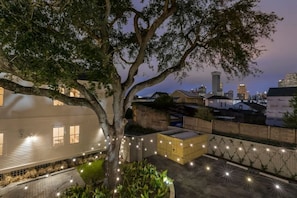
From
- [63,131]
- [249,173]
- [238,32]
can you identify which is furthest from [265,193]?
[63,131]

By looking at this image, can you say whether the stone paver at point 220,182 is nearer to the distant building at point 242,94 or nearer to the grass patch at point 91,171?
the grass patch at point 91,171

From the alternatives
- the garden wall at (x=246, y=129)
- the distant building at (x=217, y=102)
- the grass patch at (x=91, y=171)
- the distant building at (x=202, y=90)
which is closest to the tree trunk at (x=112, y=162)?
the grass patch at (x=91, y=171)

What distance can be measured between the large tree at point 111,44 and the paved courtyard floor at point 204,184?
10.7ft

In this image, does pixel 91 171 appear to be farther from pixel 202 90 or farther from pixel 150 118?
pixel 202 90

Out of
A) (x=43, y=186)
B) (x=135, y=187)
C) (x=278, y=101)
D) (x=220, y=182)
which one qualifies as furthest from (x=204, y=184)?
(x=278, y=101)

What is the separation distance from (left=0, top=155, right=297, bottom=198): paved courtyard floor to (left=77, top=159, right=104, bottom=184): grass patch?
0.94ft

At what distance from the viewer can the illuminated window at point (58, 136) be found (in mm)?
9742

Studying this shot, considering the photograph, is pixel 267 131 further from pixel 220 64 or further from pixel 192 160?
pixel 220 64

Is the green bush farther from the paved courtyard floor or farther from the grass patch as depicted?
the grass patch

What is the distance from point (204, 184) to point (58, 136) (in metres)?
8.18

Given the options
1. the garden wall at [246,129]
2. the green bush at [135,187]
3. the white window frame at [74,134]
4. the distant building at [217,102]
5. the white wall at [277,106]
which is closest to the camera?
the green bush at [135,187]

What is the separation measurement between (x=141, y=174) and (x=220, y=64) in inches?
233

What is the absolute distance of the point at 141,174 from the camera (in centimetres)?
737

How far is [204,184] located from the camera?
7848 mm
